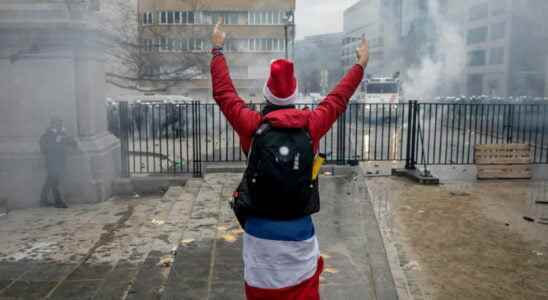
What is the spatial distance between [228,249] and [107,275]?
108 centimetres

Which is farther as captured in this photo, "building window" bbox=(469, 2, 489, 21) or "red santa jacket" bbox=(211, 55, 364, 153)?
"building window" bbox=(469, 2, 489, 21)

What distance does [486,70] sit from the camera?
1252 inches

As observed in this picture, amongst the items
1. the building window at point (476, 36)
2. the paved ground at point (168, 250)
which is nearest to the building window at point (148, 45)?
the paved ground at point (168, 250)

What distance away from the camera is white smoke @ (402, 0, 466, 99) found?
2752 centimetres

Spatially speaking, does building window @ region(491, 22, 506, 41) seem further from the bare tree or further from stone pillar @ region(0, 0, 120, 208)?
stone pillar @ region(0, 0, 120, 208)

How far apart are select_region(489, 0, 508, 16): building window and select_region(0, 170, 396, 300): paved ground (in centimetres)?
1575

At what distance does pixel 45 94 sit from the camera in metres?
7.17

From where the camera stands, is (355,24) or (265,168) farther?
(355,24)

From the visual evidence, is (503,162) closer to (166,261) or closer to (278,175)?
(166,261)

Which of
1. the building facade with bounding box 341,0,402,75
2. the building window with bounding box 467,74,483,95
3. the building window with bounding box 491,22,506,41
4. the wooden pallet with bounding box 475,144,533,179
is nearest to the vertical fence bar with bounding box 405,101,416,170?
the wooden pallet with bounding box 475,144,533,179

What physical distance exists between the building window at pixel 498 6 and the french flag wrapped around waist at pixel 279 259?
1937 centimetres

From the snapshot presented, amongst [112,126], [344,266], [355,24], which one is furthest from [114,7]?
[355,24]

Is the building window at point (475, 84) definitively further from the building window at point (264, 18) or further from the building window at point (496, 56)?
the building window at point (264, 18)

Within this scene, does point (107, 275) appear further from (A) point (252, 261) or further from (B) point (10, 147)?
(B) point (10, 147)
